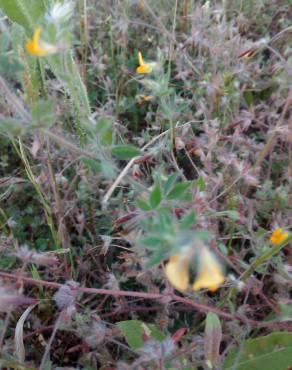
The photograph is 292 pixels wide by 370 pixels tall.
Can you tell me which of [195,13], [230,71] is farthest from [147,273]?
[195,13]

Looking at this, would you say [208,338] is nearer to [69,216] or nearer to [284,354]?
[284,354]

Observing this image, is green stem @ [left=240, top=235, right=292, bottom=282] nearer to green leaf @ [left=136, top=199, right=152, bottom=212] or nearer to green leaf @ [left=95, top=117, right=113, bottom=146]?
green leaf @ [left=136, top=199, right=152, bottom=212]

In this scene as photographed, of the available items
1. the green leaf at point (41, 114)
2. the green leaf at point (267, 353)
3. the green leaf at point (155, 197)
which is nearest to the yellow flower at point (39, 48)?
the green leaf at point (41, 114)

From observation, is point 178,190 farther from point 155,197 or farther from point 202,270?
point 202,270

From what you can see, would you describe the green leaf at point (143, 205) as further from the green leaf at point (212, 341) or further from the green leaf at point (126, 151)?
the green leaf at point (212, 341)

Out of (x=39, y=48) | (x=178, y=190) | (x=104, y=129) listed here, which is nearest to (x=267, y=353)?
(x=178, y=190)

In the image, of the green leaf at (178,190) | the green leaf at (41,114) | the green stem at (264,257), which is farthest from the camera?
the green stem at (264,257)

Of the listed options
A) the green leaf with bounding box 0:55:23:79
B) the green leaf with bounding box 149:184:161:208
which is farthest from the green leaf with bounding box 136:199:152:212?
the green leaf with bounding box 0:55:23:79
